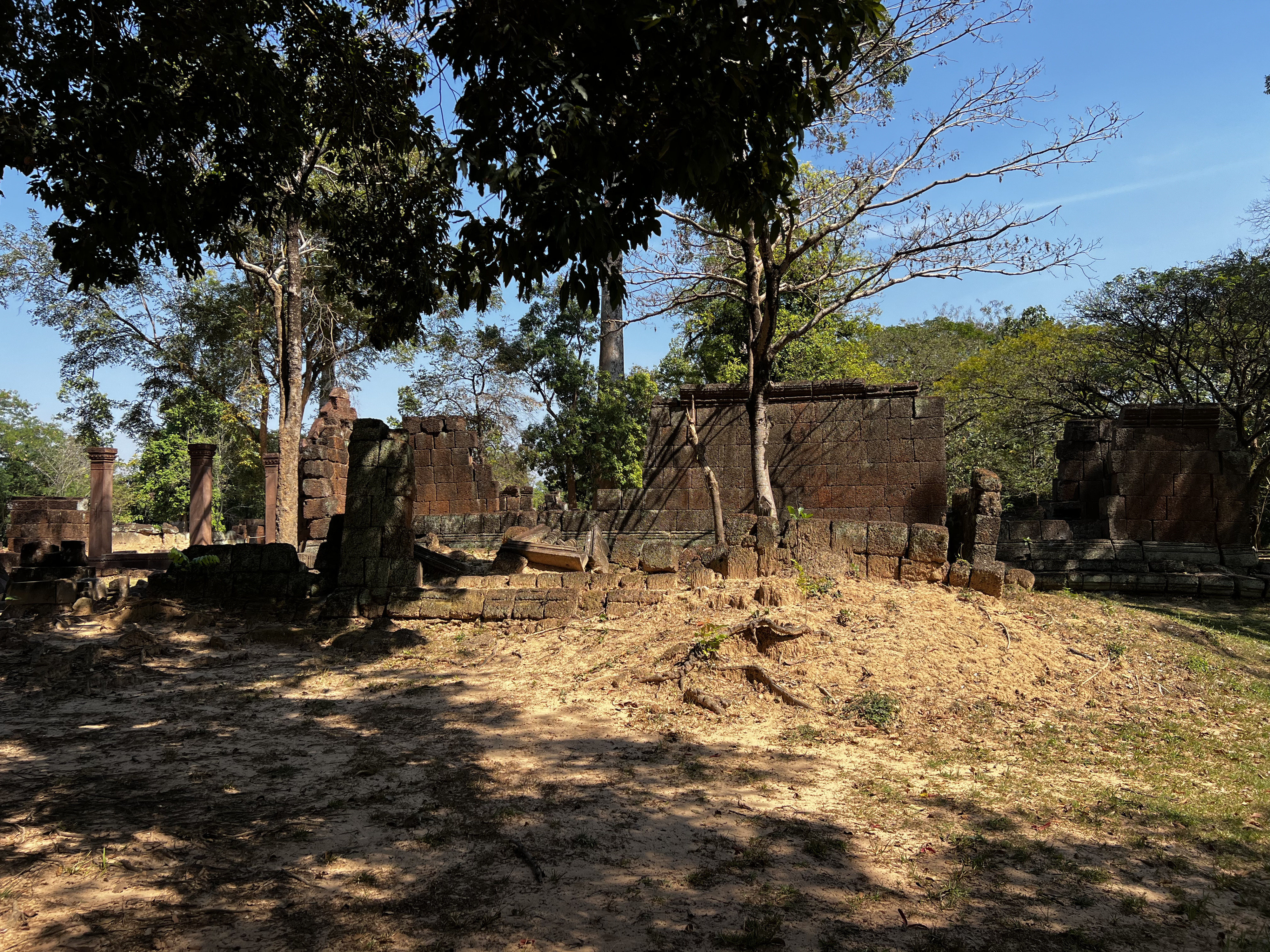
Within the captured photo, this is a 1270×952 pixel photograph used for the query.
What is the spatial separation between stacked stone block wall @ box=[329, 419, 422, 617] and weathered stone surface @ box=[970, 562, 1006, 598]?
6949 millimetres

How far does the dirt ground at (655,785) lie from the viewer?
3.48m

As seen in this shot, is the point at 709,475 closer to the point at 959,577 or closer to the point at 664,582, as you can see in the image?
the point at 664,582

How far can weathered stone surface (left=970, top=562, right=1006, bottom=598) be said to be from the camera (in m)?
9.42

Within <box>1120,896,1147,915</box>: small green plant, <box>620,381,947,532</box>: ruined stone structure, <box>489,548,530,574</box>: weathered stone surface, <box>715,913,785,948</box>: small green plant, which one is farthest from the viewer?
<box>620,381,947,532</box>: ruined stone structure

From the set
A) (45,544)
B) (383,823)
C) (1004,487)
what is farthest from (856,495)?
(1004,487)

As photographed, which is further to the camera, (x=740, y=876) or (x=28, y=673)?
(x=28, y=673)

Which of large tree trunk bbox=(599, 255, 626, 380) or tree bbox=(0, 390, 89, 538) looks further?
tree bbox=(0, 390, 89, 538)

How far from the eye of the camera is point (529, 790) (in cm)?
507

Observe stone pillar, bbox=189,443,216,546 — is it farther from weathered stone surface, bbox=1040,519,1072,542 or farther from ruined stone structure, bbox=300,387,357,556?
weathered stone surface, bbox=1040,519,1072,542

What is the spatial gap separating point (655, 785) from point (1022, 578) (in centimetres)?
697

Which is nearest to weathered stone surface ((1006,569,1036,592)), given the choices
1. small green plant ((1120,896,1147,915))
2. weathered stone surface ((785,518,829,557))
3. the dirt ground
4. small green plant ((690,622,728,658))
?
the dirt ground

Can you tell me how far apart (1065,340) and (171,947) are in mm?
25828

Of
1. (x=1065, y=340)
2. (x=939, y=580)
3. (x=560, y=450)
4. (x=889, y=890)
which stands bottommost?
(x=889, y=890)

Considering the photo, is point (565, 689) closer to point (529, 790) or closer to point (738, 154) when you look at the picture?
point (529, 790)
